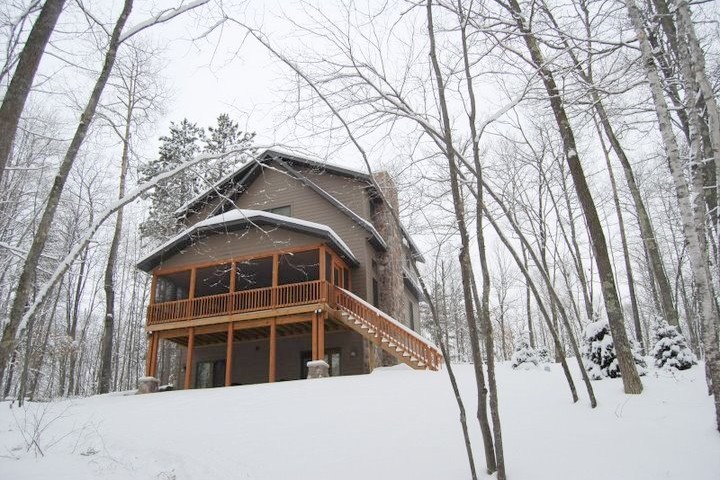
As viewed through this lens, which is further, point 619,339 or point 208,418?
point 208,418

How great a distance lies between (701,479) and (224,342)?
51.3ft

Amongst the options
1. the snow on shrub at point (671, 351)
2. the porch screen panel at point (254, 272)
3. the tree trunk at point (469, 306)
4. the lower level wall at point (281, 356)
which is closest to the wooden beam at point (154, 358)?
the lower level wall at point (281, 356)

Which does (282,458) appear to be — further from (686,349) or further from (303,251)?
(303,251)

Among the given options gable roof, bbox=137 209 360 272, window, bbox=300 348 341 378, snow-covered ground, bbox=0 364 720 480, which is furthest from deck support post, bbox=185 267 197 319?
snow-covered ground, bbox=0 364 720 480

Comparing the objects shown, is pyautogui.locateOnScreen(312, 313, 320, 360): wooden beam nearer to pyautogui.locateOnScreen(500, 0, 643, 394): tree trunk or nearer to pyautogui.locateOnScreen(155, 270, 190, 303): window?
pyautogui.locateOnScreen(155, 270, 190, 303): window

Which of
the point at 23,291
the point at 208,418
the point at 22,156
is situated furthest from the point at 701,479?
the point at 22,156

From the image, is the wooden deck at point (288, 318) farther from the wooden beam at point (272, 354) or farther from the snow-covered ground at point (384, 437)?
the snow-covered ground at point (384, 437)

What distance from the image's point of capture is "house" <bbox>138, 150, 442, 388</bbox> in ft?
45.4

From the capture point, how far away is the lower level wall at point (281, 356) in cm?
1535

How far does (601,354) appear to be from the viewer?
8.39 meters

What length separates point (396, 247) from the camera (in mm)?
18031

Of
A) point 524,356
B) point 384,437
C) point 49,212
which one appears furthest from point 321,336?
point 49,212

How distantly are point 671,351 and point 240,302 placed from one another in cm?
1155

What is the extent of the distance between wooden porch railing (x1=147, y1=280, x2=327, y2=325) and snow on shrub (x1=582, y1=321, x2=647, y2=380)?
7302mm
